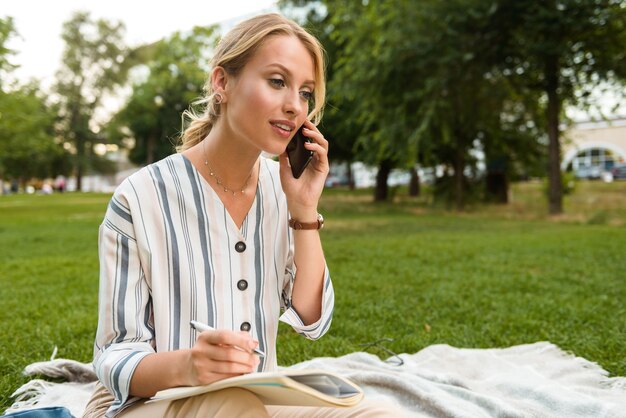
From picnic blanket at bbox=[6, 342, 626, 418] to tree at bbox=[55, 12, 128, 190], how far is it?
49.9 m

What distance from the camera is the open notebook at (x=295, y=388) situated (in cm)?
126

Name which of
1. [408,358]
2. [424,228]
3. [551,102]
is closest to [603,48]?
[551,102]

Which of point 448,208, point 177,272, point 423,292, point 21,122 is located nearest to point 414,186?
point 448,208

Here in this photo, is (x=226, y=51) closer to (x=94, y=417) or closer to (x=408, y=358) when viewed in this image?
(x=94, y=417)

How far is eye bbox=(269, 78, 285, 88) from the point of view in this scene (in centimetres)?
181

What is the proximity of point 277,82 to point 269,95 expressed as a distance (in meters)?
0.06

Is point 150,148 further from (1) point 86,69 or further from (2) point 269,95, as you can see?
(2) point 269,95

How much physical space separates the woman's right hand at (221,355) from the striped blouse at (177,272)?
0.25 m

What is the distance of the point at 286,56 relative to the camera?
1.82 meters

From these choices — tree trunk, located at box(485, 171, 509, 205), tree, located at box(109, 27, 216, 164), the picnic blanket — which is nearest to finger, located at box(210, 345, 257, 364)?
the picnic blanket

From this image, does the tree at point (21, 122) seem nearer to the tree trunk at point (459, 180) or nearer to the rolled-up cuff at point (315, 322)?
the tree trunk at point (459, 180)

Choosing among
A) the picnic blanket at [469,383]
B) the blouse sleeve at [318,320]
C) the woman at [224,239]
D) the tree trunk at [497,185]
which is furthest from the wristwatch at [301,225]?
the tree trunk at [497,185]

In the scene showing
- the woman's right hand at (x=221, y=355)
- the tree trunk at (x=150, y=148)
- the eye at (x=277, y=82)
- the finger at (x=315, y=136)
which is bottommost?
the woman's right hand at (x=221, y=355)

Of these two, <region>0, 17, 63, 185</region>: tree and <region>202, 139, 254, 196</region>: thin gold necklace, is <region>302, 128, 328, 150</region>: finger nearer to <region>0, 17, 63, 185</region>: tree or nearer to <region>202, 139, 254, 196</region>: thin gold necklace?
<region>202, 139, 254, 196</region>: thin gold necklace
